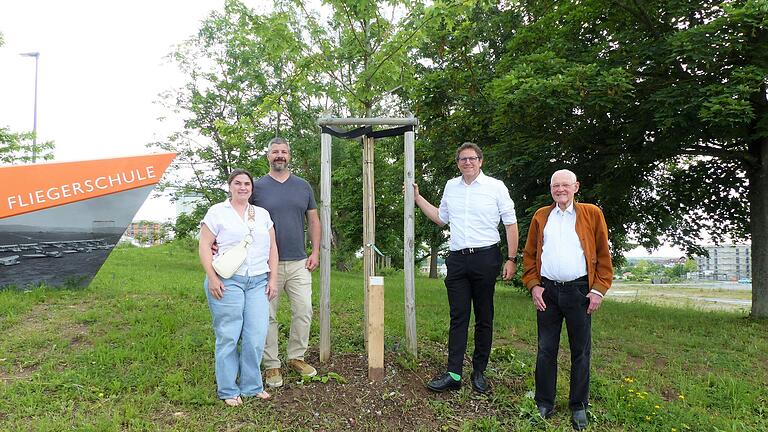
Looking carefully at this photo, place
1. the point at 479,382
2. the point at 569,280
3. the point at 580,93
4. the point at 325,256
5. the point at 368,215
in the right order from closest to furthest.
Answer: the point at 569,280, the point at 479,382, the point at 368,215, the point at 325,256, the point at 580,93

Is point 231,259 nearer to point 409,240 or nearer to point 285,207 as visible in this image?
point 285,207

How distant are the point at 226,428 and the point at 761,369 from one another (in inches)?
220

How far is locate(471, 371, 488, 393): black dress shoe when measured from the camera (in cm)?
406

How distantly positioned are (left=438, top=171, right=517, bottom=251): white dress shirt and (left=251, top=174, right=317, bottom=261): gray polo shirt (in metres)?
1.21

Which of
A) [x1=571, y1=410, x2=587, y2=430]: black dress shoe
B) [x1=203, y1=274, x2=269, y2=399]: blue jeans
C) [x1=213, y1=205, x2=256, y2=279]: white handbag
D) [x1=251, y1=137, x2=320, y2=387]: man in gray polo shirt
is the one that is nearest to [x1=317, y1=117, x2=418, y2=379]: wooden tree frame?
[x1=251, y1=137, x2=320, y2=387]: man in gray polo shirt

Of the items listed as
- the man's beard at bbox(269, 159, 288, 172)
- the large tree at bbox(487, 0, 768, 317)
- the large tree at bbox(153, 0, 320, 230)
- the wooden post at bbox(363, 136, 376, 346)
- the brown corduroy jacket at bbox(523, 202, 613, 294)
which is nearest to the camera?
the brown corduroy jacket at bbox(523, 202, 613, 294)

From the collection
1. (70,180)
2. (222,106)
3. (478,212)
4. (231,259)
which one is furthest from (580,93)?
(222,106)

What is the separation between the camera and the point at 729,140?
27.5 feet

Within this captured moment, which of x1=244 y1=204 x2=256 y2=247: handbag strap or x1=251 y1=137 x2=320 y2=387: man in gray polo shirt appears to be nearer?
x1=244 y1=204 x2=256 y2=247: handbag strap

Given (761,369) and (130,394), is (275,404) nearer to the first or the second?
(130,394)

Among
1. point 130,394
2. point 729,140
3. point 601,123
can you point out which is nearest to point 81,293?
point 130,394

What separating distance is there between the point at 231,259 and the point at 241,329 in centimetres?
58

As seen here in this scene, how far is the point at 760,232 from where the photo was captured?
858 centimetres

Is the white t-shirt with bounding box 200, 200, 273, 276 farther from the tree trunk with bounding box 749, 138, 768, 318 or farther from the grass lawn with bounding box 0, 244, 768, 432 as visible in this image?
the tree trunk with bounding box 749, 138, 768, 318
